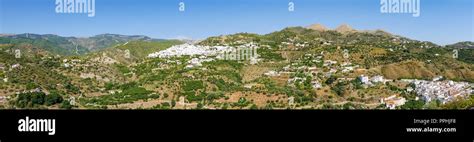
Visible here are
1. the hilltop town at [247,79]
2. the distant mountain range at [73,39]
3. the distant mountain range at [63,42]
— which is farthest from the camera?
the distant mountain range at [63,42]

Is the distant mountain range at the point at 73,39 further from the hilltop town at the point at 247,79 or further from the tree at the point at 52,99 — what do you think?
the tree at the point at 52,99

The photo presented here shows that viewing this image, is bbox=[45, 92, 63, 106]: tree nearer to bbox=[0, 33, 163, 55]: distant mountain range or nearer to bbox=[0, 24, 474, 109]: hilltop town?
bbox=[0, 24, 474, 109]: hilltop town

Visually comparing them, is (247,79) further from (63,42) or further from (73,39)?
(73,39)

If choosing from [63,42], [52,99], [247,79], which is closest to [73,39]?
[63,42]

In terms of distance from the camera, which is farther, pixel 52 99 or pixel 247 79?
pixel 247 79

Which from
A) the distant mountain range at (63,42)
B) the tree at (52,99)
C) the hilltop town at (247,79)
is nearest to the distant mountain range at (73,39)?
the distant mountain range at (63,42)
